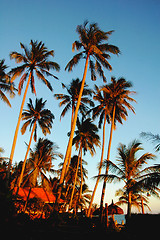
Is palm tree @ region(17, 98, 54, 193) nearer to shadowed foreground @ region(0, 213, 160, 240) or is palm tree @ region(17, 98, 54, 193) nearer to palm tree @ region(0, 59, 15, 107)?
palm tree @ region(0, 59, 15, 107)

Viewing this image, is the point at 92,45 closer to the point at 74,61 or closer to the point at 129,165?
the point at 74,61

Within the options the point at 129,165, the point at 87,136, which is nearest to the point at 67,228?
the point at 129,165

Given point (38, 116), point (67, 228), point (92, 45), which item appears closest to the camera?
point (67, 228)

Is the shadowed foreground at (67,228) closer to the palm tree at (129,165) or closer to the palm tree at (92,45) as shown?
the palm tree at (129,165)

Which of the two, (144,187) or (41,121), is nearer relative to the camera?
(144,187)

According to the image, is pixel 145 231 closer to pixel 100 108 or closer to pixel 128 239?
pixel 128 239

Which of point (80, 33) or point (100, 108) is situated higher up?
point (80, 33)

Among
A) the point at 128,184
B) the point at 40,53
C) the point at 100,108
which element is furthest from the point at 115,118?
the point at 40,53

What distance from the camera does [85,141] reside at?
26938 mm

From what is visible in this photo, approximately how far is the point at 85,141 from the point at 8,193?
19.7 metres

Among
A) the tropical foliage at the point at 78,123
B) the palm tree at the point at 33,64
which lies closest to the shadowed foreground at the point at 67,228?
the tropical foliage at the point at 78,123

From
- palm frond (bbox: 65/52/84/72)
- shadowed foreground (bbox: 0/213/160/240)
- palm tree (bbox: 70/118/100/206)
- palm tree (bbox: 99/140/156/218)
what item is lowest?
shadowed foreground (bbox: 0/213/160/240)

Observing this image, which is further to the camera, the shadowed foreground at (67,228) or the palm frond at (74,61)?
the palm frond at (74,61)

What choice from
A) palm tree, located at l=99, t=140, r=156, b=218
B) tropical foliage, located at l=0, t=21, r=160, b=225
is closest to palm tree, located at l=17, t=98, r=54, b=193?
tropical foliage, located at l=0, t=21, r=160, b=225
